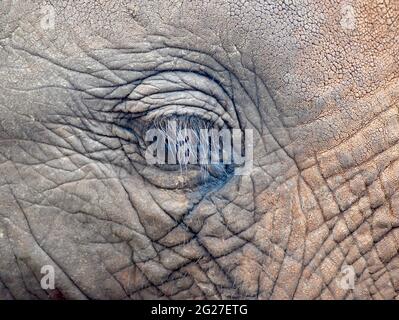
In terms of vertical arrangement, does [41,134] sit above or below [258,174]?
above

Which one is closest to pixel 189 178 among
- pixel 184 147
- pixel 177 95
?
pixel 184 147

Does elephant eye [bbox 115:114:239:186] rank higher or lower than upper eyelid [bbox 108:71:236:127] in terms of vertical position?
lower

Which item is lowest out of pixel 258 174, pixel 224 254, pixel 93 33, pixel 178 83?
pixel 224 254

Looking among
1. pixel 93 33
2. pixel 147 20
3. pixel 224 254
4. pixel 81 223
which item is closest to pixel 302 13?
pixel 147 20

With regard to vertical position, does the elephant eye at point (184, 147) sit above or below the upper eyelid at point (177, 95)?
below

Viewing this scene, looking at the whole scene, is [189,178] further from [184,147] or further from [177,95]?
[177,95]
